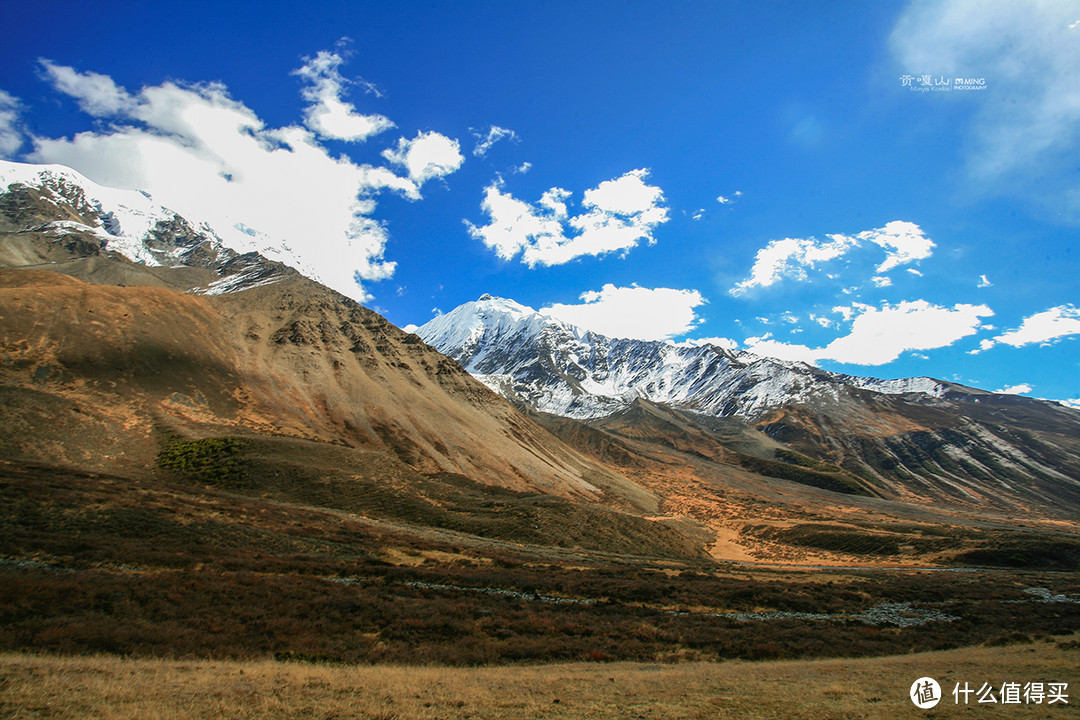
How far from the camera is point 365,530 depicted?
40.2 meters

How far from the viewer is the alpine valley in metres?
18.9

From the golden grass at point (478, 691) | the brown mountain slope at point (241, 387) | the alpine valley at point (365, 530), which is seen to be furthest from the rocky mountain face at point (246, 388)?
the golden grass at point (478, 691)

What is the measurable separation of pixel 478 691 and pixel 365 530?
2998 cm

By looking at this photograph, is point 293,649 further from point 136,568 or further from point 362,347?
point 362,347

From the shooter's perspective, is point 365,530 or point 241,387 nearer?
point 365,530

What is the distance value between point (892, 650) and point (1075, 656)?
6.21m

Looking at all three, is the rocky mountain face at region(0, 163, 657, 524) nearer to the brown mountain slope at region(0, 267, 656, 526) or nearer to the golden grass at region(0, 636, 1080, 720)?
the brown mountain slope at region(0, 267, 656, 526)

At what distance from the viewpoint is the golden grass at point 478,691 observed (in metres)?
10.3

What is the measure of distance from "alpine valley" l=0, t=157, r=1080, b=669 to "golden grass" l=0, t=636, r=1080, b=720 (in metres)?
1.79

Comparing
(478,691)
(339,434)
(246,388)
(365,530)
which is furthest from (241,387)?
(478,691)

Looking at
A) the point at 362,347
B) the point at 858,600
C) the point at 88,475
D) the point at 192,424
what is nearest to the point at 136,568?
the point at 88,475

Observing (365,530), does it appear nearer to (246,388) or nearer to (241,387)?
(246,388)

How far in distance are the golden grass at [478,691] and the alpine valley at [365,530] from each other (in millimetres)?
1787

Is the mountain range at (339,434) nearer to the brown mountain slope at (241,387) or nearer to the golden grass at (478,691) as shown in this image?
the brown mountain slope at (241,387)
